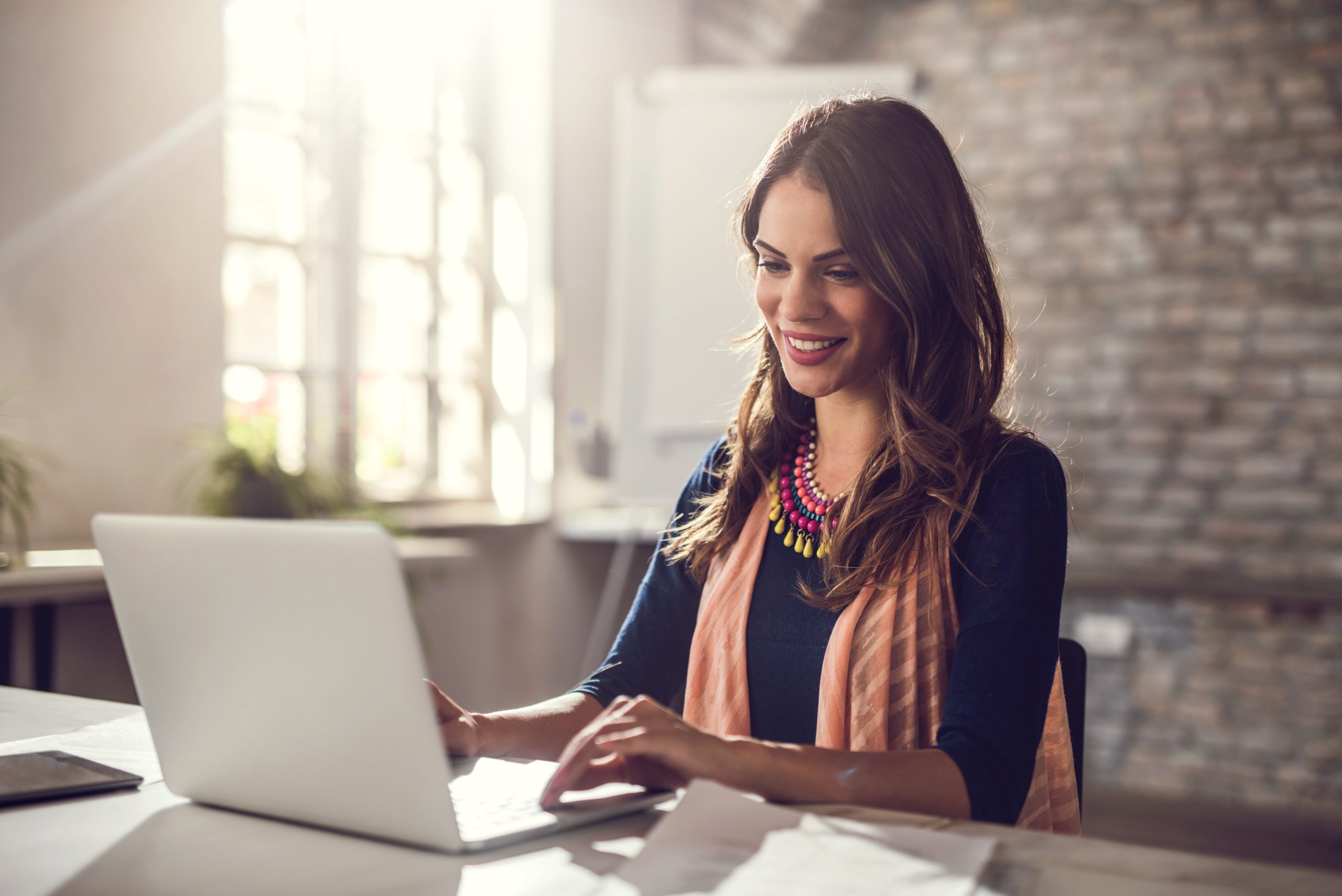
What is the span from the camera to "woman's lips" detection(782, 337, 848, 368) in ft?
4.27

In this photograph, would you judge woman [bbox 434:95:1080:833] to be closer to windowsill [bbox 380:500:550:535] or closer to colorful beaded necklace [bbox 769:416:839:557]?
colorful beaded necklace [bbox 769:416:839:557]

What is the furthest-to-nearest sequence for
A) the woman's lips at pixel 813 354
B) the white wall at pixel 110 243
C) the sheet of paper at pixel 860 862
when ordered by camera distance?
the white wall at pixel 110 243, the woman's lips at pixel 813 354, the sheet of paper at pixel 860 862

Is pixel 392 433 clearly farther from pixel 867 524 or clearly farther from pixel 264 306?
pixel 867 524

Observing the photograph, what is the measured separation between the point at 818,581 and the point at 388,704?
64 centimetres

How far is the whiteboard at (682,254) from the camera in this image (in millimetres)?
3270

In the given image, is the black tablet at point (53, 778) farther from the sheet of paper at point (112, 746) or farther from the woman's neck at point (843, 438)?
the woman's neck at point (843, 438)

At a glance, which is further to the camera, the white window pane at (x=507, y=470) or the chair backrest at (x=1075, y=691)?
the white window pane at (x=507, y=470)

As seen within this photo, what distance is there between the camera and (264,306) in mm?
3629

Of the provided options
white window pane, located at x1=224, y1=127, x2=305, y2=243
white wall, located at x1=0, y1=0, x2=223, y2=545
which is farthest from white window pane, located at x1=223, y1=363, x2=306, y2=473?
white window pane, located at x1=224, y1=127, x2=305, y2=243

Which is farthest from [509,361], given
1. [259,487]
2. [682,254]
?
[259,487]

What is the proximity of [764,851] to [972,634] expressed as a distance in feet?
1.32

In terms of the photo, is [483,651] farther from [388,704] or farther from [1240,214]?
[388,704]

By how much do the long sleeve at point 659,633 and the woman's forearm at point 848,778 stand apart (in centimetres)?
47

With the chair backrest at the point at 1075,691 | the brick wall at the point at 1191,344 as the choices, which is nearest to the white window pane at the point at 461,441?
the brick wall at the point at 1191,344
